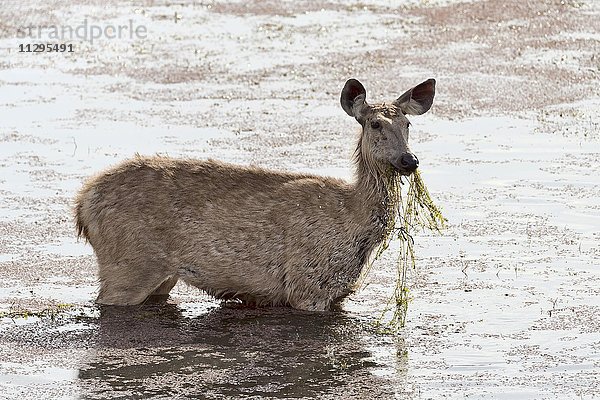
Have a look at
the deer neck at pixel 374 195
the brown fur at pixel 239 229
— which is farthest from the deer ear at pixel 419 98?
the deer neck at pixel 374 195

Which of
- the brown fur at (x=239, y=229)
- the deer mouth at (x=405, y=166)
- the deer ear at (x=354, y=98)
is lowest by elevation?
the brown fur at (x=239, y=229)

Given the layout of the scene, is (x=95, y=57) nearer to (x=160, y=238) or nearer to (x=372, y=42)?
(x=372, y=42)

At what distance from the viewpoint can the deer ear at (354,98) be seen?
10102mm

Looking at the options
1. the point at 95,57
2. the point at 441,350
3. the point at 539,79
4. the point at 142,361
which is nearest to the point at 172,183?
the point at 142,361

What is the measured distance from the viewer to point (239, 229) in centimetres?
997

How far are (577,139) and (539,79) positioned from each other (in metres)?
2.91

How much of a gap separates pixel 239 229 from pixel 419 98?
1.81m

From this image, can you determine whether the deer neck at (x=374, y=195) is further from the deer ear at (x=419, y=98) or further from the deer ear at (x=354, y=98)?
the deer ear at (x=419, y=98)

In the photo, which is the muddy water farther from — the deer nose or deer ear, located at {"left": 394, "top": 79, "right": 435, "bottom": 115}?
the deer nose

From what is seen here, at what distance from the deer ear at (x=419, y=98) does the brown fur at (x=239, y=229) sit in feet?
0.85

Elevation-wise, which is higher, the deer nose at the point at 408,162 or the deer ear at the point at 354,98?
the deer ear at the point at 354,98

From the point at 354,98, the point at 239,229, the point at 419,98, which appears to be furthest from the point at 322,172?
the point at 239,229

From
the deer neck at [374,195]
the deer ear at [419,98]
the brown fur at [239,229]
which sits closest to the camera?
the brown fur at [239,229]

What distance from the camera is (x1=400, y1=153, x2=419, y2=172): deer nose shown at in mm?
9711
